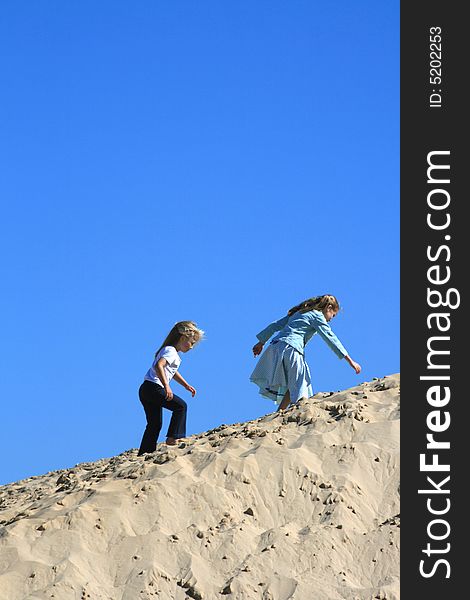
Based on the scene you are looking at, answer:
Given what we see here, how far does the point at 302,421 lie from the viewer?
9773 mm

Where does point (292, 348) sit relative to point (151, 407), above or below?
above

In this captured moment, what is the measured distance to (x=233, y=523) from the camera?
8.15m

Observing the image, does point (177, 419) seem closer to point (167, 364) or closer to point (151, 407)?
point (151, 407)

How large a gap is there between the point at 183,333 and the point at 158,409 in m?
0.86

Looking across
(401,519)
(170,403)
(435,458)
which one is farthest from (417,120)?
(170,403)

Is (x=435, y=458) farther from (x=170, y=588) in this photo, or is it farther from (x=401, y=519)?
(x=170, y=588)

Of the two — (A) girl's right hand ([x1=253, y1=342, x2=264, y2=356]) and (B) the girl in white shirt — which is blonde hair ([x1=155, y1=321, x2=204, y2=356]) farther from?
(A) girl's right hand ([x1=253, y1=342, x2=264, y2=356])

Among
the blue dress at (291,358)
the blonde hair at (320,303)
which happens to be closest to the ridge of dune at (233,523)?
the blue dress at (291,358)

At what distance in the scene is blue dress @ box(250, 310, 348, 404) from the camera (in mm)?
11539

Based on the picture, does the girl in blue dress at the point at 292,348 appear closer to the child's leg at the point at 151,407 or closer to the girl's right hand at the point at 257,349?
the girl's right hand at the point at 257,349

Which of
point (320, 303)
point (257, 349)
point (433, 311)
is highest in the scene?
point (320, 303)

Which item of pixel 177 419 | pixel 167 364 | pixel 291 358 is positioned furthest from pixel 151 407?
pixel 291 358

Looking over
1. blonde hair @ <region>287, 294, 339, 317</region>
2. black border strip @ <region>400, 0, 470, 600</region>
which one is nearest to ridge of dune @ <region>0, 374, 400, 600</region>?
black border strip @ <region>400, 0, 470, 600</region>

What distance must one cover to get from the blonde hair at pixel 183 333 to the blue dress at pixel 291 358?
1303 mm
